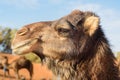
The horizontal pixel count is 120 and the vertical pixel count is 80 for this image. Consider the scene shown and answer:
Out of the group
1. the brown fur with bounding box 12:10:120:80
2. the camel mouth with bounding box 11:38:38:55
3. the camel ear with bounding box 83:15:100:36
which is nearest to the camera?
the camel mouth with bounding box 11:38:38:55

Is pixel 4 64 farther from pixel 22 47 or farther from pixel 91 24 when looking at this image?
pixel 22 47

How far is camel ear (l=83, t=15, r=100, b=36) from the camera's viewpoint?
6.88 meters

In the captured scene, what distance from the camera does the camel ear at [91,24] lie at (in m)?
6.88

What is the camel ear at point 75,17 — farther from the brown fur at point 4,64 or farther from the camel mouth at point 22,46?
the brown fur at point 4,64

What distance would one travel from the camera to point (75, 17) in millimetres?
7043

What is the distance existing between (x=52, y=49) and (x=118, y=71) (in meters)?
1.10

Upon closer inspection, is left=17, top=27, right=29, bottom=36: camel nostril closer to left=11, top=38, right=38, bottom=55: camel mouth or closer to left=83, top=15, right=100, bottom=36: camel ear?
left=11, top=38, right=38, bottom=55: camel mouth

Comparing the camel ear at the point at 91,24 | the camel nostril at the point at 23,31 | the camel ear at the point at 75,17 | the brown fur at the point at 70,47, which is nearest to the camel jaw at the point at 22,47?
the brown fur at the point at 70,47

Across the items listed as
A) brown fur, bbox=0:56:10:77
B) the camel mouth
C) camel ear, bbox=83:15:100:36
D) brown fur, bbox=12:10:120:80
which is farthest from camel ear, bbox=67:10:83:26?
brown fur, bbox=0:56:10:77

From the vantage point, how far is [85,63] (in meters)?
6.74

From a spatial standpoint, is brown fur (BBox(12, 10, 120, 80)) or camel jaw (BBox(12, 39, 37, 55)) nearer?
camel jaw (BBox(12, 39, 37, 55))

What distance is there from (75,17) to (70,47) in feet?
1.90

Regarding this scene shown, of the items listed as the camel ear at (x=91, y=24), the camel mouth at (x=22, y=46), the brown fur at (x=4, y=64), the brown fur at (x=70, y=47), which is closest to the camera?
the camel mouth at (x=22, y=46)

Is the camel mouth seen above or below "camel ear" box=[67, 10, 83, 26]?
below
